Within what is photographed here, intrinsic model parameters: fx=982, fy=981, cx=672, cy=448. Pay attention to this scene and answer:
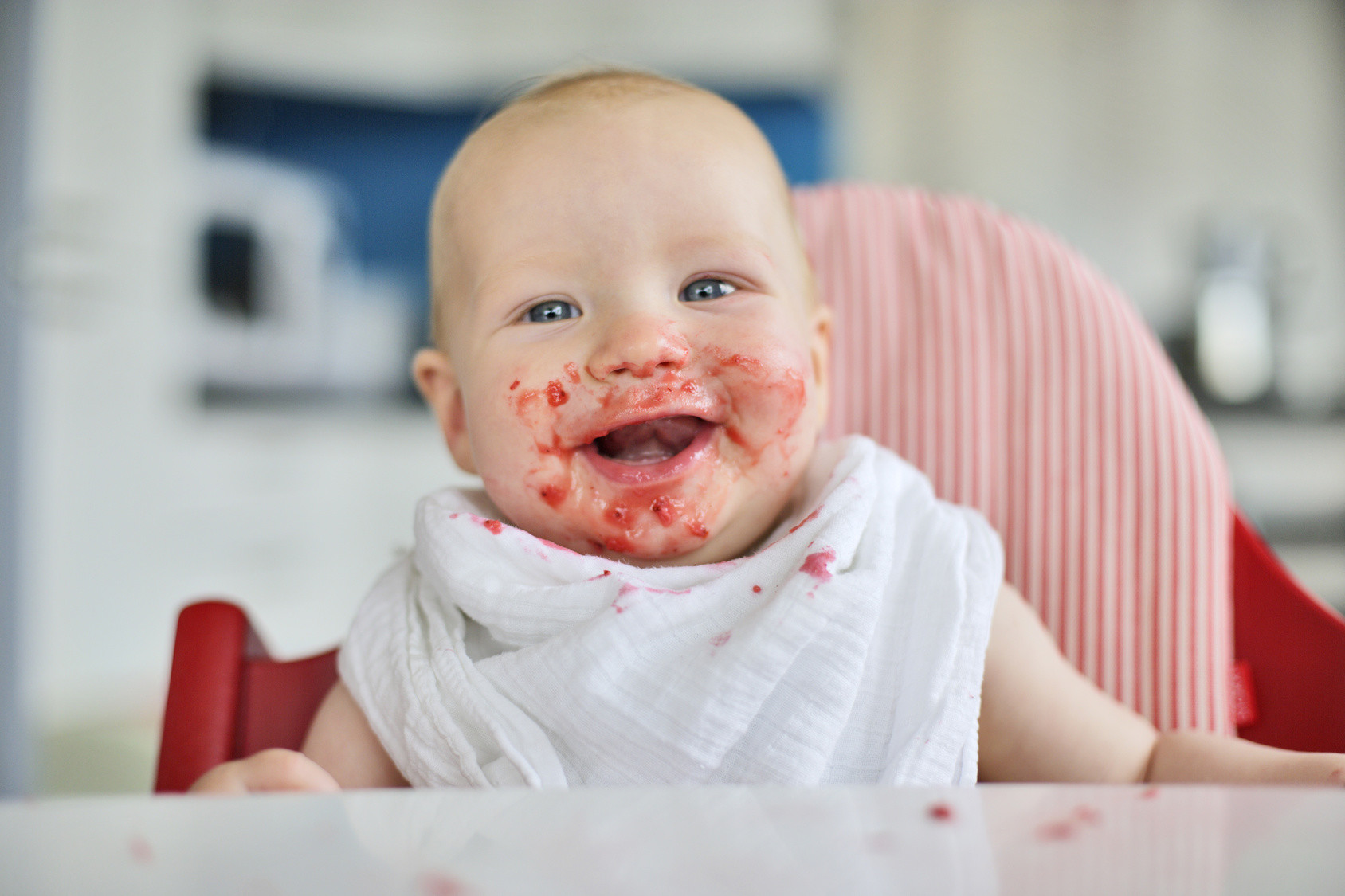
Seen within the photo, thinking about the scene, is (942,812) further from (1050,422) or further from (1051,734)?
(1050,422)

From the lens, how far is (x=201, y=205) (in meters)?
Answer: 3.09

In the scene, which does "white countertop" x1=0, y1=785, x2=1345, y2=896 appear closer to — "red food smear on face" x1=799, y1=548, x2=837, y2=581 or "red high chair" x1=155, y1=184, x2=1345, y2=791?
"red food smear on face" x1=799, y1=548, x2=837, y2=581

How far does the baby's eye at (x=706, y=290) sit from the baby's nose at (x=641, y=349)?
45 millimetres

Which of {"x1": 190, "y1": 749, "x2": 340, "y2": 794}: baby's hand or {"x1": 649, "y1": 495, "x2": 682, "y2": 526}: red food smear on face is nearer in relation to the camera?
{"x1": 190, "y1": 749, "x2": 340, "y2": 794}: baby's hand

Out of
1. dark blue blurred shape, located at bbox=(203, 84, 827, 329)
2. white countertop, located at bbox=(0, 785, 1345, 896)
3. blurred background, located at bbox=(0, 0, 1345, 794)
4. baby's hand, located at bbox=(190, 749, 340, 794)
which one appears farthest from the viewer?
dark blue blurred shape, located at bbox=(203, 84, 827, 329)

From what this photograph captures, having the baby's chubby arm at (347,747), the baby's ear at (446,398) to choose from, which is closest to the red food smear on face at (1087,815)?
the baby's chubby arm at (347,747)

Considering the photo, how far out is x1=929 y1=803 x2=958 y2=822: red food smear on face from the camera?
0.30 meters

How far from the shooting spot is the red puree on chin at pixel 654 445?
0.63m

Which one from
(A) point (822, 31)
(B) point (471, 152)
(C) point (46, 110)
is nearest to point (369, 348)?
(C) point (46, 110)

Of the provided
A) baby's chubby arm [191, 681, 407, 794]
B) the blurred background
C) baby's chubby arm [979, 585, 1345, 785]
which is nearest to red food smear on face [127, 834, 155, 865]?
baby's chubby arm [191, 681, 407, 794]

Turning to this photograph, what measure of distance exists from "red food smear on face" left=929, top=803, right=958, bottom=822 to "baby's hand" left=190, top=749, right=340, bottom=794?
1.01ft

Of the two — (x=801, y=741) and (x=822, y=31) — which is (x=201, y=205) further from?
(x=801, y=741)

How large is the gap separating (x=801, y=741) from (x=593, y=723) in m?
0.12

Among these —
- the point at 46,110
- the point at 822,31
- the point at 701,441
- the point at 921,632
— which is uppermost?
the point at 822,31
